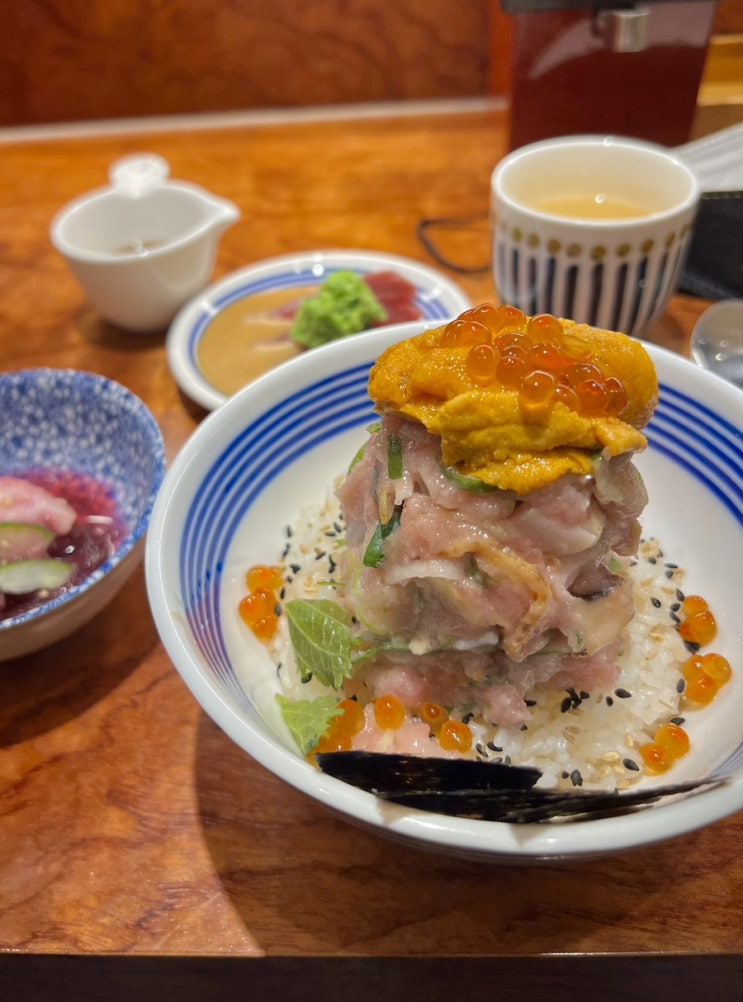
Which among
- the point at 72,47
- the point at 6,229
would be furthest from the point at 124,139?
the point at 6,229

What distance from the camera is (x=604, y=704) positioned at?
4.93 ft

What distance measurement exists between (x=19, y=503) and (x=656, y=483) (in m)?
1.64

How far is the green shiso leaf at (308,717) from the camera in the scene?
1286mm

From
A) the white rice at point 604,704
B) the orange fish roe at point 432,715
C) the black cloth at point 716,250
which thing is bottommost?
the white rice at point 604,704

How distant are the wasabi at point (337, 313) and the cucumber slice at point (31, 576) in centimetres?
119

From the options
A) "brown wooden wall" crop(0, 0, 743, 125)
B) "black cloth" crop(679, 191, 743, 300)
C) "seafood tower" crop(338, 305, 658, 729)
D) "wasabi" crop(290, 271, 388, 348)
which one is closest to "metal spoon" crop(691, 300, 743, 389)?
"black cloth" crop(679, 191, 743, 300)

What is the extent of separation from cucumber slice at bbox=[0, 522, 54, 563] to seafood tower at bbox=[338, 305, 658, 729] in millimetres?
941

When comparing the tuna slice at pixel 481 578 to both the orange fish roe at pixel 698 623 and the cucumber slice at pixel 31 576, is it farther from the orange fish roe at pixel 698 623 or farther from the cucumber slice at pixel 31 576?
the cucumber slice at pixel 31 576

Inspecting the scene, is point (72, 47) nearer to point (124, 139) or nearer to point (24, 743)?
point (124, 139)

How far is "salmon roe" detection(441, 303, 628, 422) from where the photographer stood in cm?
114

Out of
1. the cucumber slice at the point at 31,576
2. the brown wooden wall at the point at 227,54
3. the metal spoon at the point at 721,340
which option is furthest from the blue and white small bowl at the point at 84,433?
the brown wooden wall at the point at 227,54

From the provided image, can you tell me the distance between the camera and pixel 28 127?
4.41 meters

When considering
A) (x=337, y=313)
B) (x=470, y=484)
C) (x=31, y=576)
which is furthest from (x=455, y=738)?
(x=337, y=313)

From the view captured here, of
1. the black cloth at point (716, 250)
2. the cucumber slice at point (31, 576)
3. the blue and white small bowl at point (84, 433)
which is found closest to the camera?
the cucumber slice at point (31, 576)
